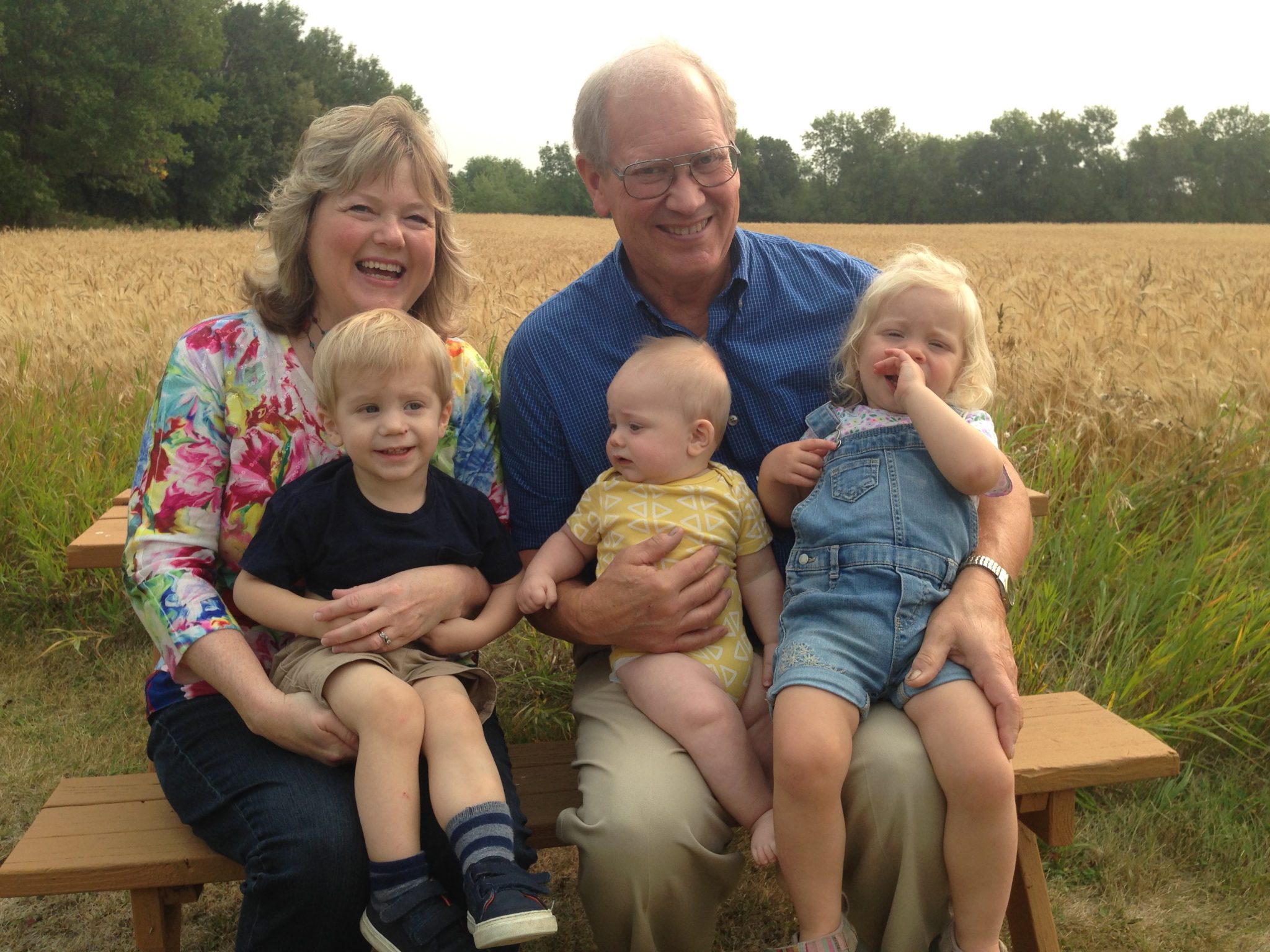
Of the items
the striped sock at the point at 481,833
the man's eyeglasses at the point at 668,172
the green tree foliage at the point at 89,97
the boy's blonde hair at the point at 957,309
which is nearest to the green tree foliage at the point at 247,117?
the green tree foliage at the point at 89,97

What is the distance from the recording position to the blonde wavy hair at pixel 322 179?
244 cm

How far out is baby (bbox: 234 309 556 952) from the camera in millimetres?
1895

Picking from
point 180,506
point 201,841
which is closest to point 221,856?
point 201,841

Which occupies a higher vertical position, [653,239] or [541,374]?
[653,239]

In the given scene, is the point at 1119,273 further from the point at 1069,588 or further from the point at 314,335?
the point at 314,335

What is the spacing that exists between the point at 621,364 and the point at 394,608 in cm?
97

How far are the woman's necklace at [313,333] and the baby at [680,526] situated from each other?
0.75 m

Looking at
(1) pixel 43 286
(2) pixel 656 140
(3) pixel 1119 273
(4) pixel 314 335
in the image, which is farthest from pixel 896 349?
(3) pixel 1119 273

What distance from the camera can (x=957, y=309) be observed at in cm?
241

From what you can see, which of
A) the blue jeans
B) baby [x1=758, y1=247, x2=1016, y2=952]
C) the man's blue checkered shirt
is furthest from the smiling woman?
baby [x1=758, y1=247, x2=1016, y2=952]

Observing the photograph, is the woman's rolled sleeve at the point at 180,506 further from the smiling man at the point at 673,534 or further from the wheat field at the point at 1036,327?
the wheat field at the point at 1036,327

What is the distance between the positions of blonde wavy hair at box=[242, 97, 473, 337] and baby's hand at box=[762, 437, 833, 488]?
3.57ft

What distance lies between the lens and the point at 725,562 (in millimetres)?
2514

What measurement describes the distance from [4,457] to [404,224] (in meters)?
2.92
